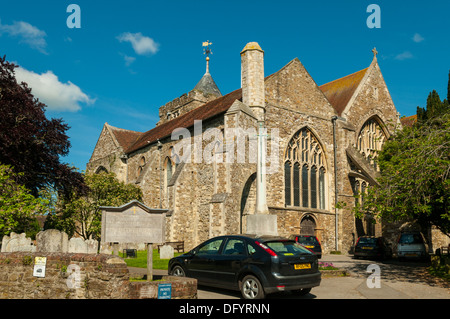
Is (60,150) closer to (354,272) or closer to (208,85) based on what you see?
(354,272)

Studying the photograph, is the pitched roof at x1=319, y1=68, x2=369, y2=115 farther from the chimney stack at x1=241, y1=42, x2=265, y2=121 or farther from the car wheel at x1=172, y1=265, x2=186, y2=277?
the car wheel at x1=172, y1=265, x2=186, y2=277

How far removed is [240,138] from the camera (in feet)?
68.5

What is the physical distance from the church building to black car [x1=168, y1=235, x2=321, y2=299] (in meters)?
10.3

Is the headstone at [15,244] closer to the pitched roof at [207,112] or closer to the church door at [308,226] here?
the pitched roof at [207,112]

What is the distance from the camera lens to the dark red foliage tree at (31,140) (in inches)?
722

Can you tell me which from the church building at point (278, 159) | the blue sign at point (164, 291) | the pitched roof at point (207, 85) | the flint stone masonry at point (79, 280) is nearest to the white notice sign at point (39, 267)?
the flint stone masonry at point (79, 280)

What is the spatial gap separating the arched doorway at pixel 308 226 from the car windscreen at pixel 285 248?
52.0 feet

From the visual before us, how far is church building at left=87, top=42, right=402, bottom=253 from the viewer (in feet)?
69.8

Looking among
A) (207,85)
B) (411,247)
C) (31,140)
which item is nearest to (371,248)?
(411,247)

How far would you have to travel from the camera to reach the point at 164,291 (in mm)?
7410

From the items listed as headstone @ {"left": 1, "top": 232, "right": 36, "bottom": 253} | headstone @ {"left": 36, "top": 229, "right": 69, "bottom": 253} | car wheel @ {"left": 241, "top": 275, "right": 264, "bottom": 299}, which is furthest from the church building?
car wheel @ {"left": 241, "top": 275, "right": 264, "bottom": 299}

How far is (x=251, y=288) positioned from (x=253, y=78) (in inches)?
649
